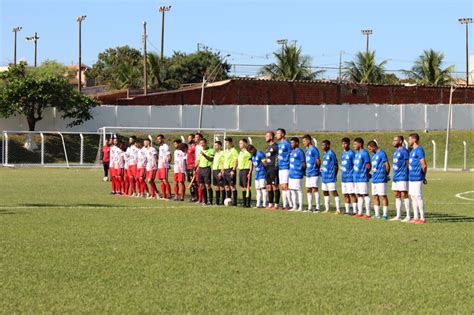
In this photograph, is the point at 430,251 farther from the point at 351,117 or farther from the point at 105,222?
the point at 351,117

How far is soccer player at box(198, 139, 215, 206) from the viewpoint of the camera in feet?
84.0

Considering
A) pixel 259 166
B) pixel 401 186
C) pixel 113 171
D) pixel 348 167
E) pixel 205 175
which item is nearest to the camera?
pixel 401 186

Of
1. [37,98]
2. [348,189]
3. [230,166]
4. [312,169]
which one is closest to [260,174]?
[230,166]

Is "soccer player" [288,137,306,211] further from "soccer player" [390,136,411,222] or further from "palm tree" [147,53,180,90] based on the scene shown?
"palm tree" [147,53,180,90]

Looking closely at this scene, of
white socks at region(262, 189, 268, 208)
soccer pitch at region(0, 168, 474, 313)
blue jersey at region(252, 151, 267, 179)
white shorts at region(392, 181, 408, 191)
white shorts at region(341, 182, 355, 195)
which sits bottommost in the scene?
soccer pitch at region(0, 168, 474, 313)

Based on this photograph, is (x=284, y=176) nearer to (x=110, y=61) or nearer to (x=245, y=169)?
(x=245, y=169)

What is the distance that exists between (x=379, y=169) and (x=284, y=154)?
397cm

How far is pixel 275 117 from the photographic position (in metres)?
69.3

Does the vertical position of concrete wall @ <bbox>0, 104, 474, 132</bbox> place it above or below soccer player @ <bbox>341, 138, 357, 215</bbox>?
above

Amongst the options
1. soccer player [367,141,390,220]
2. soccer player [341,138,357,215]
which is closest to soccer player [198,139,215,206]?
soccer player [341,138,357,215]

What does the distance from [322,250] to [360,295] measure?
3.82 meters

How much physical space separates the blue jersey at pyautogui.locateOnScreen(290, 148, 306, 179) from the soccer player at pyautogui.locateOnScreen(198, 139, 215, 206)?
2.94m

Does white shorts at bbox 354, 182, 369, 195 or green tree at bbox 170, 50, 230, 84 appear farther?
green tree at bbox 170, 50, 230, 84

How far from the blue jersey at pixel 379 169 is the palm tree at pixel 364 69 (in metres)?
66.9
